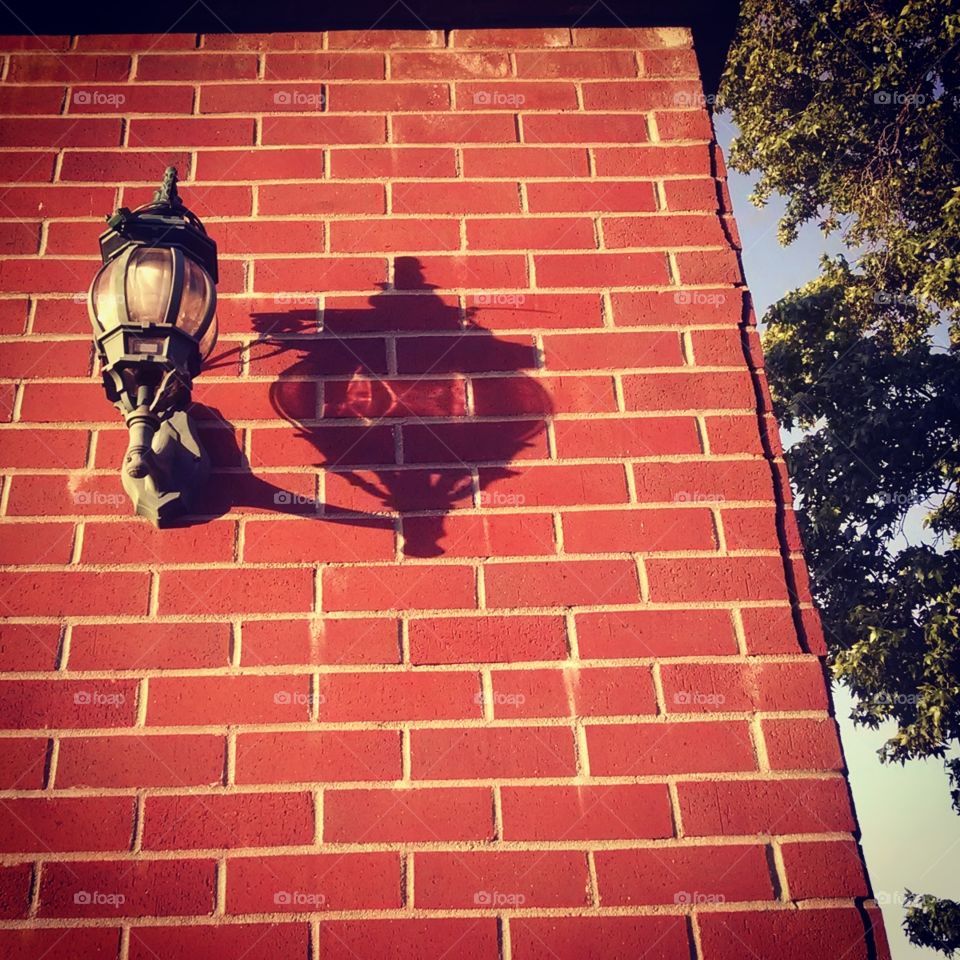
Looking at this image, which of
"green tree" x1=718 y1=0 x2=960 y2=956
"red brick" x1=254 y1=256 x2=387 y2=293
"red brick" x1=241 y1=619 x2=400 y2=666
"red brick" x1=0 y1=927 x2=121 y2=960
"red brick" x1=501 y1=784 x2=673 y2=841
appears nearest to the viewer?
"red brick" x1=0 y1=927 x2=121 y2=960

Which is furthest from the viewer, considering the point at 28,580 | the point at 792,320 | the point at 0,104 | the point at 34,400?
the point at 792,320

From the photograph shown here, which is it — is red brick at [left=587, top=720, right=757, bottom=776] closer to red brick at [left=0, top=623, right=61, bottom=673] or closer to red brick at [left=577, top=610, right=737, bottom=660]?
red brick at [left=577, top=610, right=737, bottom=660]

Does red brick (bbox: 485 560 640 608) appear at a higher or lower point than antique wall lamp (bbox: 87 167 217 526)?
lower

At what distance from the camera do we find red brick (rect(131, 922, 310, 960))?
4.01ft

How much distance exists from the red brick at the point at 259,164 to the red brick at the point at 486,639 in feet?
4.08

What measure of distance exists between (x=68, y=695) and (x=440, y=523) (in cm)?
81

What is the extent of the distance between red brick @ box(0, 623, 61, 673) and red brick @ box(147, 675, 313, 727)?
0.72 ft

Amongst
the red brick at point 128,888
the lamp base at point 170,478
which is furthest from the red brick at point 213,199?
the red brick at point 128,888

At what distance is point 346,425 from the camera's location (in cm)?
164

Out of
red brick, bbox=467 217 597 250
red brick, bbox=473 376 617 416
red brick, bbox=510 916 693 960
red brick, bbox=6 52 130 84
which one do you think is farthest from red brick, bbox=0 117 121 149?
red brick, bbox=510 916 693 960

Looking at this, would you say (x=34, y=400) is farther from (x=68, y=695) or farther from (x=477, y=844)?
(x=477, y=844)

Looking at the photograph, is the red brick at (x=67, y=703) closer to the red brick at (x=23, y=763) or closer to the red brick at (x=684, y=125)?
the red brick at (x=23, y=763)

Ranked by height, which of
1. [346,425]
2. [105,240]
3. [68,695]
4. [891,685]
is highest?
[891,685]

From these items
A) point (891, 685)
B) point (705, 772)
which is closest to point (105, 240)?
point (705, 772)
